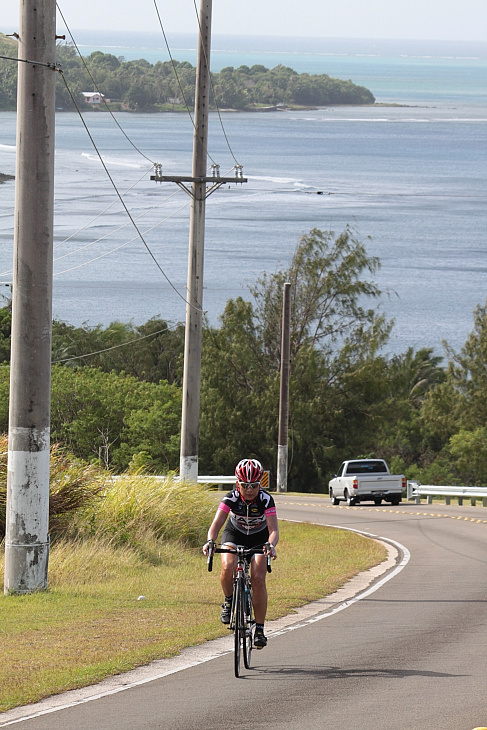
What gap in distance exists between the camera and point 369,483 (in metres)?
32.8

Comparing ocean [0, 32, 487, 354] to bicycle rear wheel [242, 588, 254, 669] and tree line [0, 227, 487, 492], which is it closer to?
Result: tree line [0, 227, 487, 492]

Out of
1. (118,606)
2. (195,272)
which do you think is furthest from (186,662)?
(195,272)

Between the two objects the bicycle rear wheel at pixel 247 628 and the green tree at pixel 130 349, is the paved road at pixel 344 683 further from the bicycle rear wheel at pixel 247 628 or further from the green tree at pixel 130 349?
the green tree at pixel 130 349

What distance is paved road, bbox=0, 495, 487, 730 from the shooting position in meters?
7.46

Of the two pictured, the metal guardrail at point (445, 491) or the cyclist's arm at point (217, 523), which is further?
the metal guardrail at point (445, 491)

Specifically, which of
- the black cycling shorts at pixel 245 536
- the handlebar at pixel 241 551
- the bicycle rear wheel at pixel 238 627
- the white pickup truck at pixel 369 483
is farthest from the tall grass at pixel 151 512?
the white pickup truck at pixel 369 483

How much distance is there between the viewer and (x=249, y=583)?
903 cm

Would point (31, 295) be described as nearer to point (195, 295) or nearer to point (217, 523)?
point (217, 523)

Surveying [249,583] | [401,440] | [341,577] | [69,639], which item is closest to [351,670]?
[249,583]

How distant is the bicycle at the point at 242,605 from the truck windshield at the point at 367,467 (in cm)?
2460

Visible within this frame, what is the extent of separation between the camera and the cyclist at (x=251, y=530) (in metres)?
8.95

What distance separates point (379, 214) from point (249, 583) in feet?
510

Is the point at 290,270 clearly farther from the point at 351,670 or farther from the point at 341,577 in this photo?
the point at 351,670

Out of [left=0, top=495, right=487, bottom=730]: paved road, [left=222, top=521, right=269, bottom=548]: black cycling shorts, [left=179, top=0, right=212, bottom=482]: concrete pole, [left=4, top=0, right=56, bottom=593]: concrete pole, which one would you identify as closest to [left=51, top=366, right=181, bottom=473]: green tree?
[left=179, top=0, right=212, bottom=482]: concrete pole
